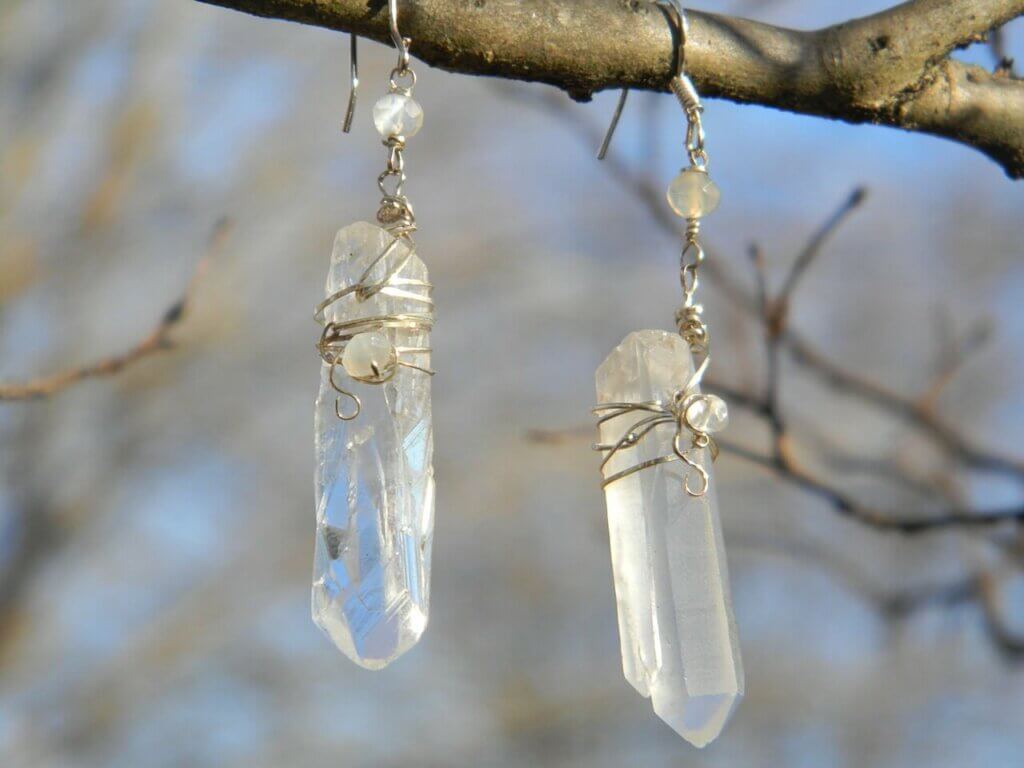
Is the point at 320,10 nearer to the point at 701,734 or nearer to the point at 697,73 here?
the point at 697,73

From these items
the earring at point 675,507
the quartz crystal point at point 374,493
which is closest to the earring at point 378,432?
the quartz crystal point at point 374,493

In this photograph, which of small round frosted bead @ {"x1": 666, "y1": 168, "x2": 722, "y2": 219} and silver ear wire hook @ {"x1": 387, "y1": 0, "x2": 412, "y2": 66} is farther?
small round frosted bead @ {"x1": 666, "y1": 168, "x2": 722, "y2": 219}

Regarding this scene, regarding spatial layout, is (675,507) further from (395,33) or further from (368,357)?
(395,33)

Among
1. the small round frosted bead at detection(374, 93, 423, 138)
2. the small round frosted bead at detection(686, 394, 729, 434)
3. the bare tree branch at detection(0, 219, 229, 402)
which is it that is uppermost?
the small round frosted bead at detection(374, 93, 423, 138)

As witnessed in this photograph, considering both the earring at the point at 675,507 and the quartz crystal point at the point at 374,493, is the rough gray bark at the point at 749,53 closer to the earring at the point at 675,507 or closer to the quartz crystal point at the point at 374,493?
the earring at the point at 675,507

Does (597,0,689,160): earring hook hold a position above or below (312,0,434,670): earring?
above

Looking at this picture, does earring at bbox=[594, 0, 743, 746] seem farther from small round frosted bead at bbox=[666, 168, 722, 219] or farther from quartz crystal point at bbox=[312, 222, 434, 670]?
quartz crystal point at bbox=[312, 222, 434, 670]

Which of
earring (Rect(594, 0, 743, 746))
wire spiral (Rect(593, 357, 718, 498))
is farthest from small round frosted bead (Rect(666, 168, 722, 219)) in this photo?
wire spiral (Rect(593, 357, 718, 498))

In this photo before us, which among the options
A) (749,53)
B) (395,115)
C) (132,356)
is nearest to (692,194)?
(749,53)

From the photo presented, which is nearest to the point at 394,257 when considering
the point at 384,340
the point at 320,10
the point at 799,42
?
the point at 384,340
